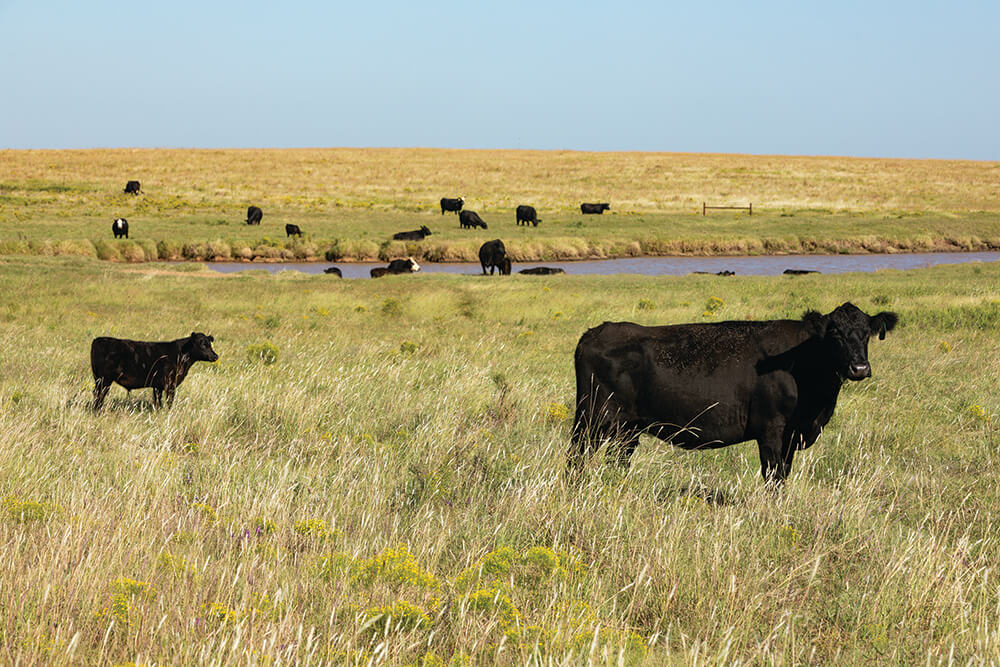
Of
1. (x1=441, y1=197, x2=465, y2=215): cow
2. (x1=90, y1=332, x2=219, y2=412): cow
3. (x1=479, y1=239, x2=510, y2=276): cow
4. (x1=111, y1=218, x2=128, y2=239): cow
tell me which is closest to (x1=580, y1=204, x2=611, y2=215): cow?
(x1=441, y1=197, x2=465, y2=215): cow

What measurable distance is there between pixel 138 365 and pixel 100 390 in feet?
1.56

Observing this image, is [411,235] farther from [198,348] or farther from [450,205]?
[198,348]

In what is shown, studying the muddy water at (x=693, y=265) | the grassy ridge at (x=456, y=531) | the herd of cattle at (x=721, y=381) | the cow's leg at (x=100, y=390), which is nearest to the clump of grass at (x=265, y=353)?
the grassy ridge at (x=456, y=531)

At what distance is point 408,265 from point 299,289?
10.3 metres

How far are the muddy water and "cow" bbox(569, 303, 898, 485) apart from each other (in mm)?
27531

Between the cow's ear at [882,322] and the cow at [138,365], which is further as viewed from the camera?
the cow at [138,365]

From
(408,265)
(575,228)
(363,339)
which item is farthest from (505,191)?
(363,339)

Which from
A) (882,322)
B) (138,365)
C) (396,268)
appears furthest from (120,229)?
(882,322)

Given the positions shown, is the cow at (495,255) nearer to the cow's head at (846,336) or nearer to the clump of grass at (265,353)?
the clump of grass at (265,353)

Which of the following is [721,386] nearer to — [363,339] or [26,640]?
[26,640]

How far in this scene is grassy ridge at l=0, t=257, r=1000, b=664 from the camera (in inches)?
139

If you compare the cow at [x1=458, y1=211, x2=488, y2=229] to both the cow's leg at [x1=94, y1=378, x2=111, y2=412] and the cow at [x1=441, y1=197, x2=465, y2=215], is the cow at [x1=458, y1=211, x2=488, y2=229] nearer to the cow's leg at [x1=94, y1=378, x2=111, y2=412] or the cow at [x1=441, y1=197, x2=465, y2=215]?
the cow at [x1=441, y1=197, x2=465, y2=215]

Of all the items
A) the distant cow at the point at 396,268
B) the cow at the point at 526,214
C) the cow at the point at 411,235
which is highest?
the cow at the point at 526,214

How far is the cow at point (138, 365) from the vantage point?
9414 mm
